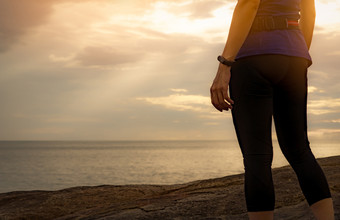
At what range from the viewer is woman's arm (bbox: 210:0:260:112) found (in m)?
2.66

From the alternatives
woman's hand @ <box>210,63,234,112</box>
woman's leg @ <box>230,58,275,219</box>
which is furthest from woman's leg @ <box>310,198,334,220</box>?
woman's hand @ <box>210,63,234,112</box>

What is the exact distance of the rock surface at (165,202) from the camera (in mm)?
5039

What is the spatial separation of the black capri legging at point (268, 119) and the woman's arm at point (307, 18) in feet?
1.35

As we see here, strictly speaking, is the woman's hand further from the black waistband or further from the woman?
the black waistband

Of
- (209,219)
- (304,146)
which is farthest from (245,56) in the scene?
(209,219)

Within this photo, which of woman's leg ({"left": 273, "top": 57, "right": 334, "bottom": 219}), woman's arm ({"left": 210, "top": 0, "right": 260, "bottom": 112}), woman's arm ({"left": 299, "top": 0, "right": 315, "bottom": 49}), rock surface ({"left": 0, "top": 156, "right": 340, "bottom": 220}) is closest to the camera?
woman's arm ({"left": 210, "top": 0, "right": 260, "bottom": 112})

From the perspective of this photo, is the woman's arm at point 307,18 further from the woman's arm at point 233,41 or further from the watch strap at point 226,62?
the watch strap at point 226,62

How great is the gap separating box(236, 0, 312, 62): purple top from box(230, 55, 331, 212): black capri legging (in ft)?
0.13

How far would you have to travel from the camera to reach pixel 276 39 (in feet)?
8.93

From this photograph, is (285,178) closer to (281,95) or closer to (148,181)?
(281,95)

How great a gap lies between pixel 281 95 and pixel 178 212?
275 cm

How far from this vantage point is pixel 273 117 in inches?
119

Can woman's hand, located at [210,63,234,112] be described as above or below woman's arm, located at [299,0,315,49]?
below

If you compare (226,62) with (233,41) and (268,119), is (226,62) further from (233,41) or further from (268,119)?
(268,119)
